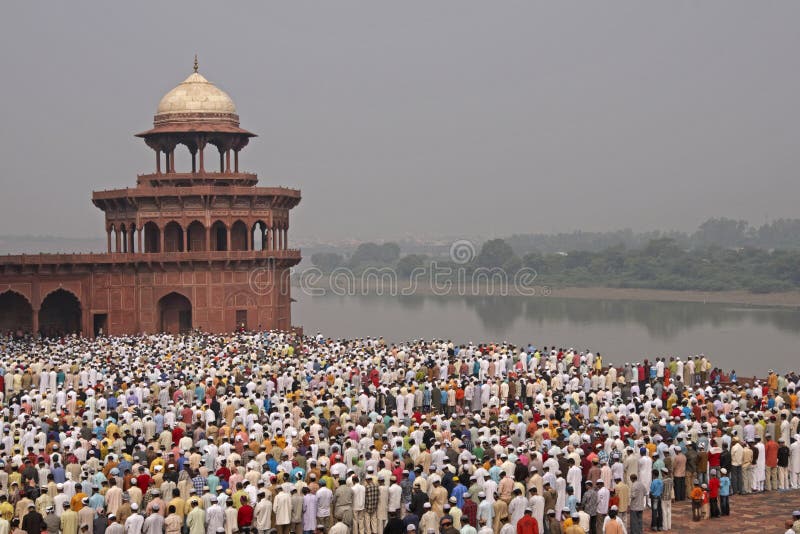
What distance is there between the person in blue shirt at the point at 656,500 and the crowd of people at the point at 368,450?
0.03 m

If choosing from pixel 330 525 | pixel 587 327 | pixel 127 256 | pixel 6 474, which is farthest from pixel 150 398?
pixel 587 327

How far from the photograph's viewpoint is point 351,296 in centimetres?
14250

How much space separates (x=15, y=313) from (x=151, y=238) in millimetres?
5942

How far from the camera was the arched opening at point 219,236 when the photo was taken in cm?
4147

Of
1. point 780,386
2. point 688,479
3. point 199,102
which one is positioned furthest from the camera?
point 199,102

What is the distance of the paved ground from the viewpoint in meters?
15.1

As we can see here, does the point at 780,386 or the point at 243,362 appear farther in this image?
the point at 243,362

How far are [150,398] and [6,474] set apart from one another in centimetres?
758

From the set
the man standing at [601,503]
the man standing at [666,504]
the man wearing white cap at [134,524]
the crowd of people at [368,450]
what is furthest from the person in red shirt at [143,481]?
the man standing at [666,504]

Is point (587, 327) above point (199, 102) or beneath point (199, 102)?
beneath

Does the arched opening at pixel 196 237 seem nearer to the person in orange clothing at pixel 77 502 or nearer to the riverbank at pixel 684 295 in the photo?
the person in orange clothing at pixel 77 502

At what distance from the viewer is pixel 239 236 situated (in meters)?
42.3

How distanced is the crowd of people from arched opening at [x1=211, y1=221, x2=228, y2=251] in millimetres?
15491

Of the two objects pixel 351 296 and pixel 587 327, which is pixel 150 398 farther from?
pixel 351 296
